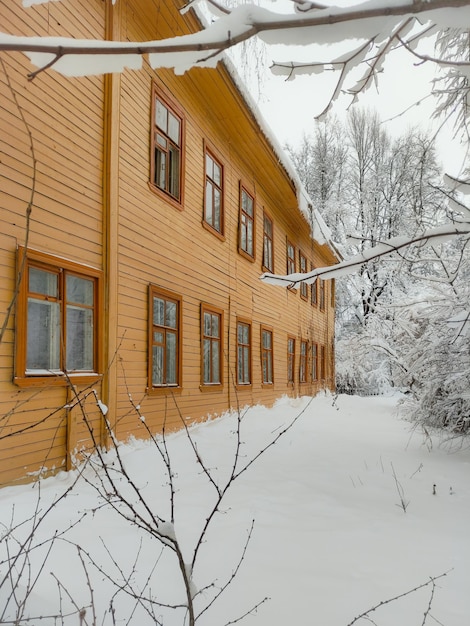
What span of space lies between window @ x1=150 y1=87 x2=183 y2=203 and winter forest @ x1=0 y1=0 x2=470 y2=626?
1469 millimetres

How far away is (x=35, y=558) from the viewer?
3082 millimetres

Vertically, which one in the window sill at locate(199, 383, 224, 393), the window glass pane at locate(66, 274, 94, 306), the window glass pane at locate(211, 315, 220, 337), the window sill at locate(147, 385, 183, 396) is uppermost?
the window glass pane at locate(66, 274, 94, 306)

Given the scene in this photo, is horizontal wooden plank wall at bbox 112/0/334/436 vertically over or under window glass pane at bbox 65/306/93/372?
over

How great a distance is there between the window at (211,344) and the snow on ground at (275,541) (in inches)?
113

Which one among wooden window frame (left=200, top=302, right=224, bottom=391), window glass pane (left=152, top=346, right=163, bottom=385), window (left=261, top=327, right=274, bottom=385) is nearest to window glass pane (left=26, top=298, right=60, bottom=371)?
window glass pane (left=152, top=346, right=163, bottom=385)

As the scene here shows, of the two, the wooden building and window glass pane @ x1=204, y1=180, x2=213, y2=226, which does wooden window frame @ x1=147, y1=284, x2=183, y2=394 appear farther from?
window glass pane @ x1=204, y1=180, x2=213, y2=226

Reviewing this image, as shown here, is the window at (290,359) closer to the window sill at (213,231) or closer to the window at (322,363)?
the window at (322,363)

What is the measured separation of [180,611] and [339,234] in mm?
28598

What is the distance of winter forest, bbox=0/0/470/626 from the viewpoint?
3.34ft

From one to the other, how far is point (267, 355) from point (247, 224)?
3.82 meters

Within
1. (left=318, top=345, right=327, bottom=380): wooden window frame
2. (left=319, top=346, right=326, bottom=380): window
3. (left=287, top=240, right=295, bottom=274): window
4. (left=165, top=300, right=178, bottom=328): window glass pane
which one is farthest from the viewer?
(left=319, top=346, right=326, bottom=380): window

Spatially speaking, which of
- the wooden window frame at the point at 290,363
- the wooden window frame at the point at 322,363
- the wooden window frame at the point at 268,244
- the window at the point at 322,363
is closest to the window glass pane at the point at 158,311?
the wooden window frame at the point at 268,244

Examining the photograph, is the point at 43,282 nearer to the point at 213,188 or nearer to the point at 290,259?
the point at 213,188

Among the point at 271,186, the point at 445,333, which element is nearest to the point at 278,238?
the point at 271,186
